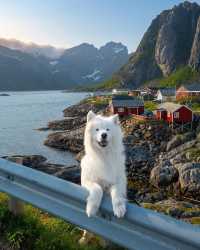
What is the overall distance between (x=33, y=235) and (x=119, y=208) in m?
1.83

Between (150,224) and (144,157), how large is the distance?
132ft

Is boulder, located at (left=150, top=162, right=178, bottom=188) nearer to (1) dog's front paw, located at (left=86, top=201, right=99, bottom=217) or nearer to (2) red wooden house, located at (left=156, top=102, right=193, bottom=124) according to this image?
(2) red wooden house, located at (left=156, top=102, right=193, bottom=124)

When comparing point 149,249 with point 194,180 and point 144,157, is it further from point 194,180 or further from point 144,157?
point 144,157

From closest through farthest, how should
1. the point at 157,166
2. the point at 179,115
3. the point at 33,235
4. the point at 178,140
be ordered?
the point at 33,235 < the point at 157,166 < the point at 178,140 < the point at 179,115

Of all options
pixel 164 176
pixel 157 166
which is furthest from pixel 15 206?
pixel 157 166

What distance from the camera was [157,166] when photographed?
3628cm

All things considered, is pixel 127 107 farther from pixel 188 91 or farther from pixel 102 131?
pixel 102 131

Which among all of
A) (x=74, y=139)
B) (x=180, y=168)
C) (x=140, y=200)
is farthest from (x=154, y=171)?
(x=74, y=139)

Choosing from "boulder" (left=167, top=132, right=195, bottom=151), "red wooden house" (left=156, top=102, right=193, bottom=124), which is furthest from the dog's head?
"red wooden house" (left=156, top=102, right=193, bottom=124)

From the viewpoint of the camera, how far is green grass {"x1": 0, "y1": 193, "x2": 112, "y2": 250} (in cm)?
548

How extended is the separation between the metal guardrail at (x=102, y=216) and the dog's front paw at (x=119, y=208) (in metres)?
0.06

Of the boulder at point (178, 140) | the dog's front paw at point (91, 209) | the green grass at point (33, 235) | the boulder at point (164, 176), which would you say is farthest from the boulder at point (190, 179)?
the dog's front paw at point (91, 209)

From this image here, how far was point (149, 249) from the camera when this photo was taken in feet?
13.8

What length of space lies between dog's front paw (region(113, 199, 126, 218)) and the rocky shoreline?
855 centimetres
